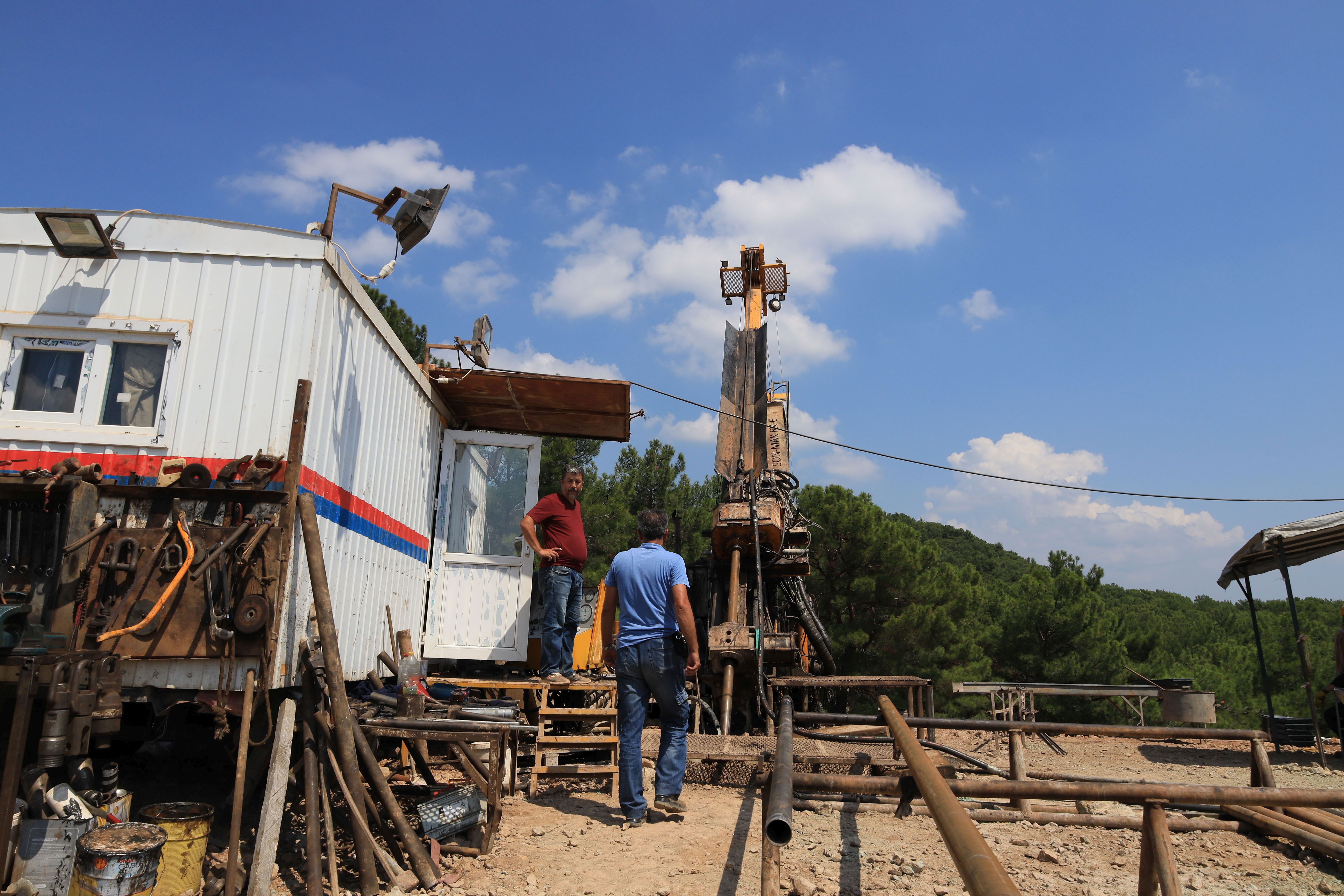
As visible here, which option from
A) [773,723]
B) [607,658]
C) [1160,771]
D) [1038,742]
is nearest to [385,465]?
[607,658]

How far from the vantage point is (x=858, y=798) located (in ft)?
17.1

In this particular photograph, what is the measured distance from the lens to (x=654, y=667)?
480 cm

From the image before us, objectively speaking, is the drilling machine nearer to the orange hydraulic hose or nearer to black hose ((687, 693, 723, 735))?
black hose ((687, 693, 723, 735))

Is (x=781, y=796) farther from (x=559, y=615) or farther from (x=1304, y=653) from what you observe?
(x=1304, y=653)

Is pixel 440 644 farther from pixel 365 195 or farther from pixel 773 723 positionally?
pixel 365 195

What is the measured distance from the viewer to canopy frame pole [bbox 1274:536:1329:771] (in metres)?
8.77

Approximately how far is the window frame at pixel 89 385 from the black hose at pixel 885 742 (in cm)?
493

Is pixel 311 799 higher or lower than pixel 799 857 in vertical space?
higher

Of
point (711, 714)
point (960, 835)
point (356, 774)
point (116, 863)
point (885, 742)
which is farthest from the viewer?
point (711, 714)

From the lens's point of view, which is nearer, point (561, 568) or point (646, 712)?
point (646, 712)

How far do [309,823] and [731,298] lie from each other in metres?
11.7

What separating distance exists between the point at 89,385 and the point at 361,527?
1.85 meters

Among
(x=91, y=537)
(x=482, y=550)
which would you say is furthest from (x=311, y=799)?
(x=482, y=550)

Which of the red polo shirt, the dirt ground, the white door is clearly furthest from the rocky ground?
the white door
